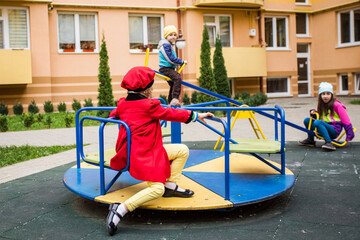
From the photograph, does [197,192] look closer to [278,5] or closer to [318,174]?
[318,174]

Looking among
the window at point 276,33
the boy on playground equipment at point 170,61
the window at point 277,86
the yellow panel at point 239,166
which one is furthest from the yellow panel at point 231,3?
the yellow panel at point 239,166

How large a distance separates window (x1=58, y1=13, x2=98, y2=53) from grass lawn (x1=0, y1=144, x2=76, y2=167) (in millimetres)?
9472

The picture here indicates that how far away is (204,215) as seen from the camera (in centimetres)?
369

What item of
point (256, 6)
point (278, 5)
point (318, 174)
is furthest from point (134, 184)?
point (278, 5)

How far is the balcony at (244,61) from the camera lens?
18.0 meters

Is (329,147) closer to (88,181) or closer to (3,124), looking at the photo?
(88,181)

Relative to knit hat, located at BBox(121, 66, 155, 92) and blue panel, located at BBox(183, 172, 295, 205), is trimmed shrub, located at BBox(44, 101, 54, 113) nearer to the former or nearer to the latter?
blue panel, located at BBox(183, 172, 295, 205)

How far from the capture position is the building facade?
51.7ft

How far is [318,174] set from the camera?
16.9ft

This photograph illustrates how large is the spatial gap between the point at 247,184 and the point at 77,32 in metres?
14.2

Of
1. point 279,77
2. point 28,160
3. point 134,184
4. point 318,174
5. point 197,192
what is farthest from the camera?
point 279,77

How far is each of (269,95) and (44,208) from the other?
1716 centimetres

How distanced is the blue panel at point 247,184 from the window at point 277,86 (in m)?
16.2

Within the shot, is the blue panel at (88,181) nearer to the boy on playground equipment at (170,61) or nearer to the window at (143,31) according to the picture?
the boy on playground equipment at (170,61)
